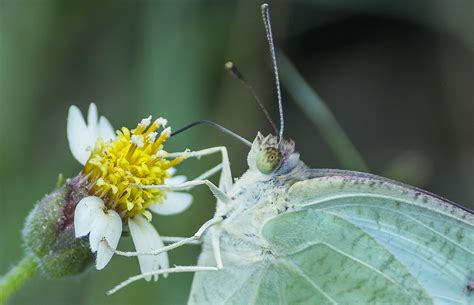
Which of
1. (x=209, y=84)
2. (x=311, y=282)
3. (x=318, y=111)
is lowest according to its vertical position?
(x=311, y=282)

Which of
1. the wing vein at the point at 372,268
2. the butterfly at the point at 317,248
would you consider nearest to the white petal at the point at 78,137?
the butterfly at the point at 317,248

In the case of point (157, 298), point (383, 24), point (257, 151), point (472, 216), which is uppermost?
point (383, 24)

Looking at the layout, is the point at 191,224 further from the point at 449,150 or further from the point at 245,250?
the point at 449,150

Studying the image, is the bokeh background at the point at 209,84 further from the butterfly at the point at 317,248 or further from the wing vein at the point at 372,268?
the wing vein at the point at 372,268

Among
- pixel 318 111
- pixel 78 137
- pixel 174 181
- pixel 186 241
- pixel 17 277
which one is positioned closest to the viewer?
pixel 17 277

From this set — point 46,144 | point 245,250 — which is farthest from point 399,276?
point 46,144

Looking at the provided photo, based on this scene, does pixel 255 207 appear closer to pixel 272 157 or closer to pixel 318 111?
pixel 272 157

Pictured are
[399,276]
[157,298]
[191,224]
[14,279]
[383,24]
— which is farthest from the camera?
[383,24]

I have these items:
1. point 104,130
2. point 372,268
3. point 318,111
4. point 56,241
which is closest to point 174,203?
point 104,130
